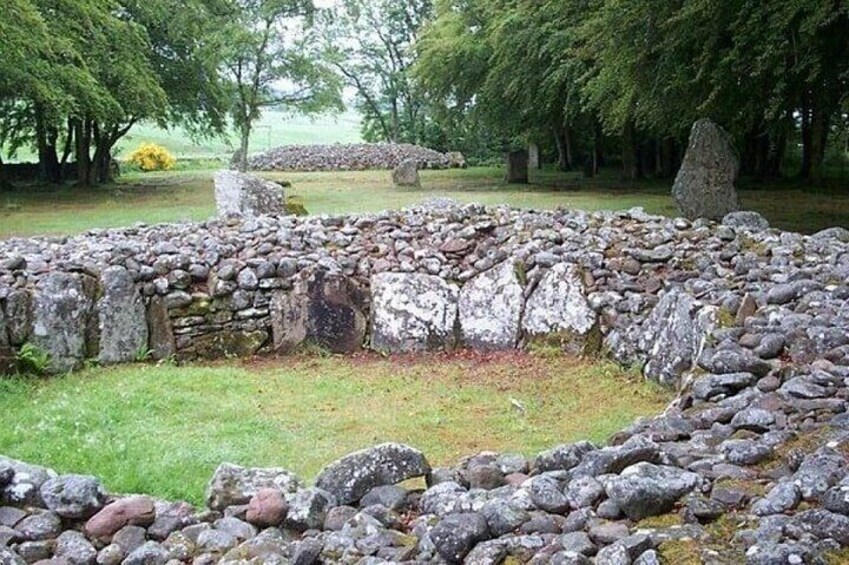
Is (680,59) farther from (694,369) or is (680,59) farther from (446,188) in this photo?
(446,188)

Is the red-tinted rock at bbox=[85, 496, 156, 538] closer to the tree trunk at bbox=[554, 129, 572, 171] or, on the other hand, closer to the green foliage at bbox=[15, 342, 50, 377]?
the green foliage at bbox=[15, 342, 50, 377]

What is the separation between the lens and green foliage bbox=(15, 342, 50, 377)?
7.42 m

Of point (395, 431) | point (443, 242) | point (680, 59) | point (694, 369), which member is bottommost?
point (395, 431)

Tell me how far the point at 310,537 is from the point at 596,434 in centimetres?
279

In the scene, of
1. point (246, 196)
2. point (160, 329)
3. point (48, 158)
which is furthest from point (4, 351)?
point (48, 158)

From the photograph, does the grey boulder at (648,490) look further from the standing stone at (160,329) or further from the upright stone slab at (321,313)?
the standing stone at (160,329)

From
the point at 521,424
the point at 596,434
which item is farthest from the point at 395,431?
the point at 596,434

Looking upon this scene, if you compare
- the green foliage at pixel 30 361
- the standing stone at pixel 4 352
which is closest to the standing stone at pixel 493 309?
the green foliage at pixel 30 361

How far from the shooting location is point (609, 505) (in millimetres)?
3168

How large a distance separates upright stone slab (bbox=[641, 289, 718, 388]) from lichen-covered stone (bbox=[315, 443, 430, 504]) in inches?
110

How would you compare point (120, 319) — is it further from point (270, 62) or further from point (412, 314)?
point (270, 62)

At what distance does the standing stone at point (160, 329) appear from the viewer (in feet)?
26.2

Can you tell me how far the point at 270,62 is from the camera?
25188 mm

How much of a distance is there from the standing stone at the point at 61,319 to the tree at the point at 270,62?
16973 millimetres
